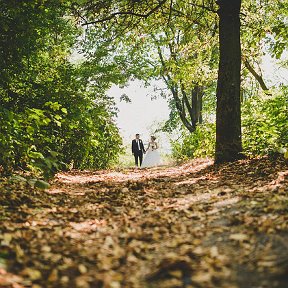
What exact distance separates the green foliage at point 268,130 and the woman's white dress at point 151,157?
389 inches

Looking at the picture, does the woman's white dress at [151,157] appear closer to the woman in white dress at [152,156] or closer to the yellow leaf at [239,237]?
the woman in white dress at [152,156]

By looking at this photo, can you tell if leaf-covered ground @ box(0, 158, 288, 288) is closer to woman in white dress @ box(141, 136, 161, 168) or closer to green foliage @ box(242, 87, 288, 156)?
green foliage @ box(242, 87, 288, 156)

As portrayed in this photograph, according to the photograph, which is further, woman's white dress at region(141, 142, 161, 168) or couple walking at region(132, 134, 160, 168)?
woman's white dress at region(141, 142, 161, 168)

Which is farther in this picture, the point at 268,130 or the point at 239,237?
the point at 268,130

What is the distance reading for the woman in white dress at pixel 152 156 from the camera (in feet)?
68.5

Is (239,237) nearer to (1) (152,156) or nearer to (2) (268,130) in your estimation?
(2) (268,130)

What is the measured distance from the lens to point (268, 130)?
8.94 metres

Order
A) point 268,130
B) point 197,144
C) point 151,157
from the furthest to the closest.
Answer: point 151,157 → point 197,144 → point 268,130

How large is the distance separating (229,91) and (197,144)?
981cm

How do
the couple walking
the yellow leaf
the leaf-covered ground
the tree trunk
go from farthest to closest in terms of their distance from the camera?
the tree trunk < the couple walking < the yellow leaf < the leaf-covered ground

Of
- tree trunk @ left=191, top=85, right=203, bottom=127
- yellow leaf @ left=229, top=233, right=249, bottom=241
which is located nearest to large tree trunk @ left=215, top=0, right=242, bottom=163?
yellow leaf @ left=229, top=233, right=249, bottom=241

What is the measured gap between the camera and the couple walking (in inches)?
782

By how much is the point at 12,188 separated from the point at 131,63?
65.0 ft

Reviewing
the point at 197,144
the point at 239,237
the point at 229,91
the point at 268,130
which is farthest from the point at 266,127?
the point at 197,144
